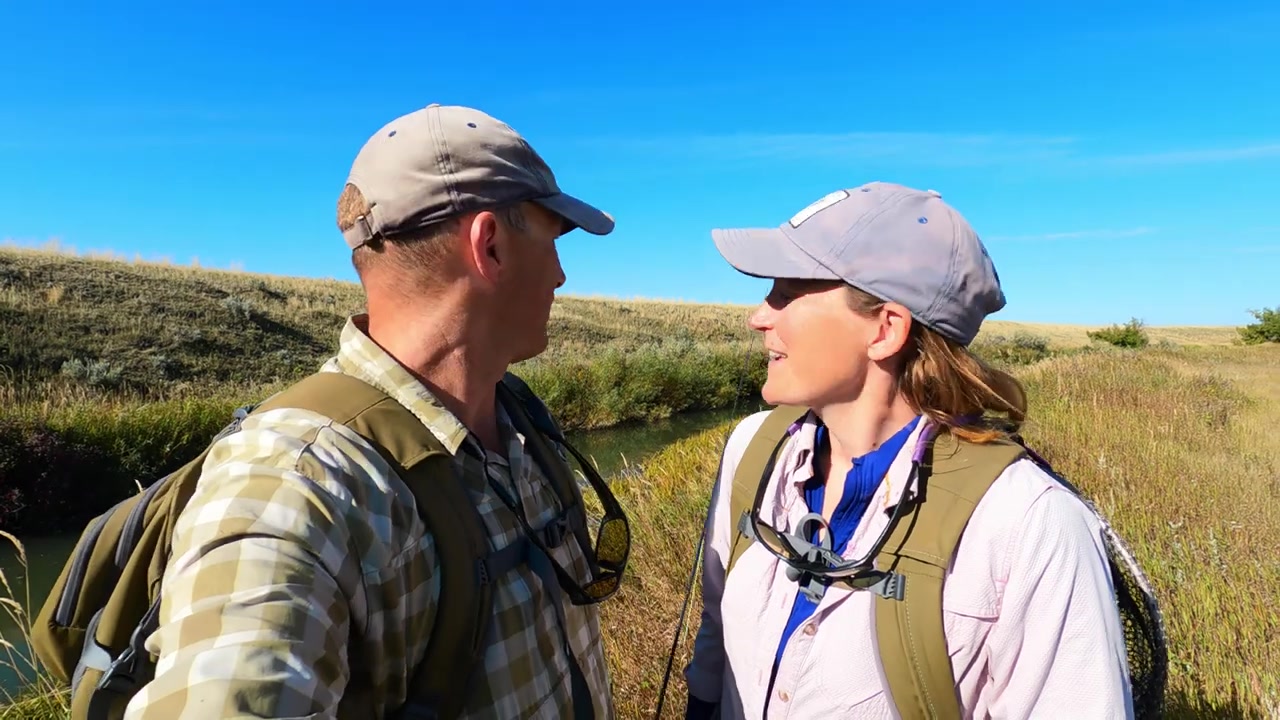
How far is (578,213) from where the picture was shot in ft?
5.38

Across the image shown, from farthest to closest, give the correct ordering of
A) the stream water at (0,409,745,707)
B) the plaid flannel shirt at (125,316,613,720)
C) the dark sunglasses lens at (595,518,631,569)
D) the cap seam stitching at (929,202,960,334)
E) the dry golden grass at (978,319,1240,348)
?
the dry golden grass at (978,319,1240,348)
the stream water at (0,409,745,707)
the dark sunglasses lens at (595,518,631,569)
the cap seam stitching at (929,202,960,334)
the plaid flannel shirt at (125,316,613,720)

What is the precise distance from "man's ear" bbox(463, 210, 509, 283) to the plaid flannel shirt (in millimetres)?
249

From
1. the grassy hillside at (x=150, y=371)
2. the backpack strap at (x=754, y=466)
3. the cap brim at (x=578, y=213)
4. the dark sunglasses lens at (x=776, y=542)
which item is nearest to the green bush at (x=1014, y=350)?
the grassy hillside at (x=150, y=371)

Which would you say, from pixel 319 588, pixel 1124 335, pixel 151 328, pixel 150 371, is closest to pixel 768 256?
pixel 319 588

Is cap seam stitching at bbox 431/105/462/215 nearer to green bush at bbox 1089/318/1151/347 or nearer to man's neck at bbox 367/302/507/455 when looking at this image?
man's neck at bbox 367/302/507/455

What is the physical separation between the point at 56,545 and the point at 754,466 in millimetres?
10288

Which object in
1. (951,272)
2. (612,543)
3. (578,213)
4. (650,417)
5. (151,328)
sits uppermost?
(151,328)

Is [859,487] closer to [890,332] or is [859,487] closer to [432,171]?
[890,332]

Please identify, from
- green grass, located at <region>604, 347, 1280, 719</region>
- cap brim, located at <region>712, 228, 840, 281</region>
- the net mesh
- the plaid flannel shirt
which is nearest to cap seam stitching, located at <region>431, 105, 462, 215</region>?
the plaid flannel shirt

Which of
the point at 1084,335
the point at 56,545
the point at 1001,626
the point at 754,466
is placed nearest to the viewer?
the point at 1001,626

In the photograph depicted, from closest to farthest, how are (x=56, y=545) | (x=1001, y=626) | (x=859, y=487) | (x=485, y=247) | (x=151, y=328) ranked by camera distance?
1. (x=1001, y=626)
2. (x=485, y=247)
3. (x=859, y=487)
4. (x=56, y=545)
5. (x=151, y=328)

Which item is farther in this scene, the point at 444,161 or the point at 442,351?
the point at 442,351

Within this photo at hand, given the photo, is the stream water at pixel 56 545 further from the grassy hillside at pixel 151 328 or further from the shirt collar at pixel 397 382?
the grassy hillside at pixel 151 328

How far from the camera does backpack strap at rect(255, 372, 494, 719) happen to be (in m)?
1.16
